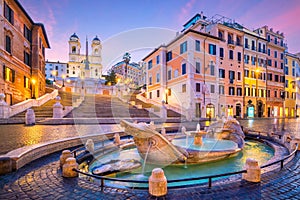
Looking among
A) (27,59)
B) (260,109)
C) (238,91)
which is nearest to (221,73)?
(238,91)

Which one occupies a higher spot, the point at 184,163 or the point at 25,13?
the point at 25,13

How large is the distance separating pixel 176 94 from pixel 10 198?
2683cm

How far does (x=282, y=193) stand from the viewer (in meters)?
3.62

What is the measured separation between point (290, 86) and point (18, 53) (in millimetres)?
51679

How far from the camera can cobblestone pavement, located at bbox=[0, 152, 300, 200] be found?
3.55 m

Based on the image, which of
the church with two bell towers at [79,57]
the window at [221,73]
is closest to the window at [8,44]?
the window at [221,73]

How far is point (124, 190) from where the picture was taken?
389cm

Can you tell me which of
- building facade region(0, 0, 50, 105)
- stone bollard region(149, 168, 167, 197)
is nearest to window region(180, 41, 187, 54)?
building facade region(0, 0, 50, 105)

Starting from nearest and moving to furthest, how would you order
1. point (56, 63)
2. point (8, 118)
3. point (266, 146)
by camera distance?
point (266, 146) → point (8, 118) → point (56, 63)

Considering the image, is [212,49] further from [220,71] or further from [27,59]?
[27,59]

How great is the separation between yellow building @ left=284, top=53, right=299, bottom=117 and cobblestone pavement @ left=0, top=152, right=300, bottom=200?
4393 cm

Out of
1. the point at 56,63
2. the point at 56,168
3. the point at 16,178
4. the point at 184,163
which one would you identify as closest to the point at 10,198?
the point at 16,178

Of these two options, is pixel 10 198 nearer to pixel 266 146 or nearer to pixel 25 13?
pixel 266 146

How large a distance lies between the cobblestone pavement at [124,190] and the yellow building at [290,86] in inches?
1730
